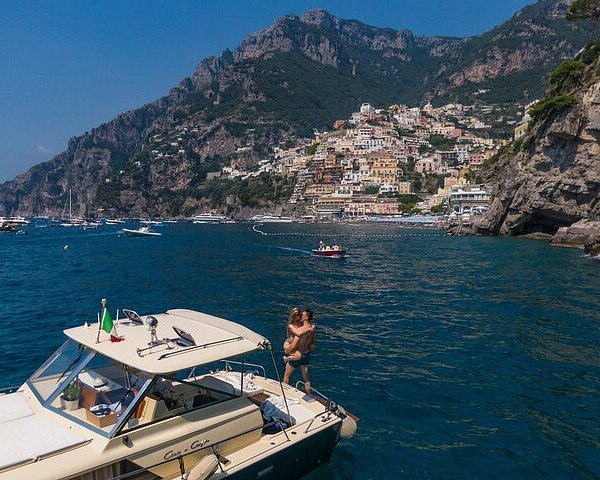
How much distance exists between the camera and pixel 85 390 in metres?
6.65

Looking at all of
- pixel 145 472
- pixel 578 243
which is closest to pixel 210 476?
pixel 145 472

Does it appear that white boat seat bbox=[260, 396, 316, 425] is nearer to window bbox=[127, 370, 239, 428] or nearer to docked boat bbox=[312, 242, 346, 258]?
window bbox=[127, 370, 239, 428]

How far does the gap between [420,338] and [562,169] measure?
162 feet

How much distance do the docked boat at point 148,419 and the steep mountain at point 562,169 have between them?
49650 millimetres

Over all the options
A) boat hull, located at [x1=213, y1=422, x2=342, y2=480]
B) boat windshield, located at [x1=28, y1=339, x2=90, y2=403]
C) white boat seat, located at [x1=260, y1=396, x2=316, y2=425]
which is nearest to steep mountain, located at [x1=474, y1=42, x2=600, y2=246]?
white boat seat, located at [x1=260, y1=396, x2=316, y2=425]

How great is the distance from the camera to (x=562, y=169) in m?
56.5

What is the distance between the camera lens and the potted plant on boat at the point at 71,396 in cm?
655

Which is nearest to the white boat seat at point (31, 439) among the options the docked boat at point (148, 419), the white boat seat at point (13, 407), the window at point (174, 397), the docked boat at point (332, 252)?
the docked boat at point (148, 419)

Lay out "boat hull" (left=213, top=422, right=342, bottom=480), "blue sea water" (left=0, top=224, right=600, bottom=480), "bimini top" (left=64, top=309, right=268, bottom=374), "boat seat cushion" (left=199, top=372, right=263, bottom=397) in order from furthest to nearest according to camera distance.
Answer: "blue sea water" (left=0, top=224, right=600, bottom=480), "boat seat cushion" (left=199, top=372, right=263, bottom=397), "boat hull" (left=213, top=422, right=342, bottom=480), "bimini top" (left=64, top=309, right=268, bottom=374)

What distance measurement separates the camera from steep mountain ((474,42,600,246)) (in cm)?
5231

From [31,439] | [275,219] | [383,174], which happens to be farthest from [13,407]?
[383,174]

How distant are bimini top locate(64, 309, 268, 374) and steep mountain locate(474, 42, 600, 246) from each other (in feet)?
163

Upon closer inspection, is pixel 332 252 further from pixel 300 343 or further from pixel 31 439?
pixel 31 439

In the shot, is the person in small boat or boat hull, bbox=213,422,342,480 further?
the person in small boat
